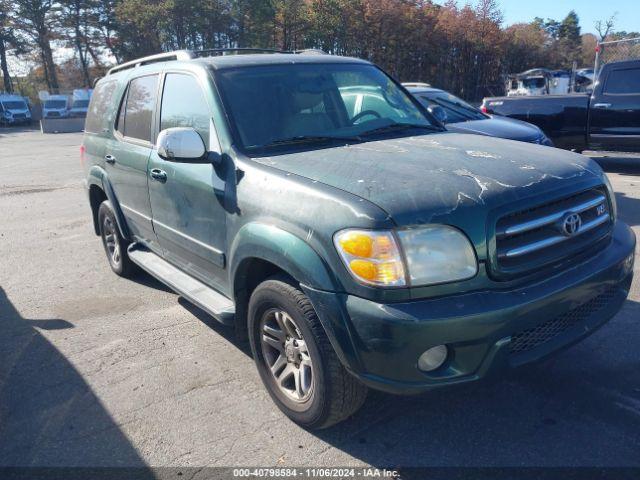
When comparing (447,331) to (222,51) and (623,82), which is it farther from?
(623,82)

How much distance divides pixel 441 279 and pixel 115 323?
10.5ft

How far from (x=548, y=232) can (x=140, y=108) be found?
3376mm

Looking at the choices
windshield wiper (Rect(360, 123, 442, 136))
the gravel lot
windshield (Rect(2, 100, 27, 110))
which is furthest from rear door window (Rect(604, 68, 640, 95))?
windshield (Rect(2, 100, 27, 110))

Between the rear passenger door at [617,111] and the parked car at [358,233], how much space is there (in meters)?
7.25

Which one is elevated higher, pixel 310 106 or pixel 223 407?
pixel 310 106

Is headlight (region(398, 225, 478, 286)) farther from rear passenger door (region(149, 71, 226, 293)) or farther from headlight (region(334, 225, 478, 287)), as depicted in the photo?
rear passenger door (region(149, 71, 226, 293))

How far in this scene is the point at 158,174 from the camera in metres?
4.10

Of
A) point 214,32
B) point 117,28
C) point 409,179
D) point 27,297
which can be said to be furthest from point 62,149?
point 117,28

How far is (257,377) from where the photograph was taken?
12.1 ft

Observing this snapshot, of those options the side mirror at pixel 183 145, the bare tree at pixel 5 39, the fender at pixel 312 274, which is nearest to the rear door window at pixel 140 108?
the side mirror at pixel 183 145

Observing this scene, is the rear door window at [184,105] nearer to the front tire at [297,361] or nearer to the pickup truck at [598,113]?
the front tire at [297,361]

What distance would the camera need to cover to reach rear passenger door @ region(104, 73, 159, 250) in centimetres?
443

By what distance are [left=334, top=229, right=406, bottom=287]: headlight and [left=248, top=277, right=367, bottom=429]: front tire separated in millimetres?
382

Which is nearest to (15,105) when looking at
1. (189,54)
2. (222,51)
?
(222,51)
